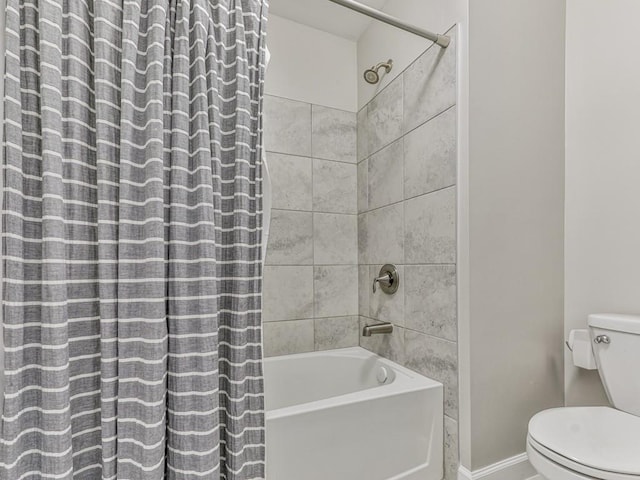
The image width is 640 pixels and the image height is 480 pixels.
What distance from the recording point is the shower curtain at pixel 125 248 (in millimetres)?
868

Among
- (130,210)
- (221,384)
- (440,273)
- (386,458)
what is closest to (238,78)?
(130,210)

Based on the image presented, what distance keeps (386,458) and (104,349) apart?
45.5 inches

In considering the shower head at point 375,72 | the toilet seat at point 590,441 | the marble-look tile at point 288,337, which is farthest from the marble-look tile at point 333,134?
the toilet seat at point 590,441

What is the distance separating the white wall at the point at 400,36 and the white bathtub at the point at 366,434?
1.63m

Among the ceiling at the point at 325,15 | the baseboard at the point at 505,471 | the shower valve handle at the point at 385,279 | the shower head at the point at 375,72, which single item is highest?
the ceiling at the point at 325,15

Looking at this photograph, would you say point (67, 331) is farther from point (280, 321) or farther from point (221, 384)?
point (280, 321)

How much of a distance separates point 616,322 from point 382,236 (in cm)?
111

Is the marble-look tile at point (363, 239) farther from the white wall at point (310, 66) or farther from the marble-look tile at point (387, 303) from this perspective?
the white wall at point (310, 66)

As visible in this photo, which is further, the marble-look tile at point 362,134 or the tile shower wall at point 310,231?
the marble-look tile at point 362,134

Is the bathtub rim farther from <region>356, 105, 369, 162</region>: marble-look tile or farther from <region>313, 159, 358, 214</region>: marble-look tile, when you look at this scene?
<region>356, 105, 369, 162</region>: marble-look tile

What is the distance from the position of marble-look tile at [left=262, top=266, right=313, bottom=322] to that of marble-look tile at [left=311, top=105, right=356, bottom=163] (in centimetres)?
77

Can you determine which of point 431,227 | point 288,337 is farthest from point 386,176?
point 288,337

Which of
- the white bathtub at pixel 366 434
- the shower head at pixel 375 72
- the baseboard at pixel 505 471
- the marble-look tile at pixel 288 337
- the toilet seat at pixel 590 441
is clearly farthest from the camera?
the marble-look tile at pixel 288 337

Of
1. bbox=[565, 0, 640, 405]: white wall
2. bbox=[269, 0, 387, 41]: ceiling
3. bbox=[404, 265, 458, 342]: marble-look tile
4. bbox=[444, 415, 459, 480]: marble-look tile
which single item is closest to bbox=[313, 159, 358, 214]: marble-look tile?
bbox=[404, 265, 458, 342]: marble-look tile
